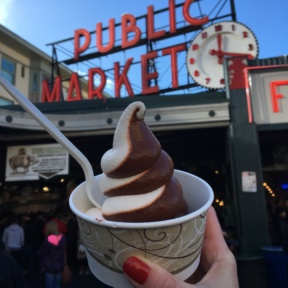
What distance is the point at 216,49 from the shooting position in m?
11.4

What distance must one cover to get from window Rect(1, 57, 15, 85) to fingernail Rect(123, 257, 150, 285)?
2118 cm

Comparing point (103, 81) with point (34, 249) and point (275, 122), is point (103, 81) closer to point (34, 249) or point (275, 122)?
point (34, 249)

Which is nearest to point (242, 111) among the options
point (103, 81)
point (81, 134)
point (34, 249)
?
point (81, 134)

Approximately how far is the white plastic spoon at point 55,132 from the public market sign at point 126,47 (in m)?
11.2

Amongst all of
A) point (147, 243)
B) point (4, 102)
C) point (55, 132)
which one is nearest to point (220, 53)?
point (55, 132)

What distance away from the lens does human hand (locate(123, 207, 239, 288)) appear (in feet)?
4.62

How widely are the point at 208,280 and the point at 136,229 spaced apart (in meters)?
0.56

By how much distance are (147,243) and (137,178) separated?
0.34 metres

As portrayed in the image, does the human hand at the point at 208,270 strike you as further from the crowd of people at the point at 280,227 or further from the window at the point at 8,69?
the window at the point at 8,69

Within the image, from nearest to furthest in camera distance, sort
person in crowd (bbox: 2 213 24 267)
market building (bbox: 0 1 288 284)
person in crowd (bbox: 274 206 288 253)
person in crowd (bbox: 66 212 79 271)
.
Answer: person in crowd (bbox: 274 206 288 253)
market building (bbox: 0 1 288 284)
person in crowd (bbox: 2 213 24 267)
person in crowd (bbox: 66 212 79 271)

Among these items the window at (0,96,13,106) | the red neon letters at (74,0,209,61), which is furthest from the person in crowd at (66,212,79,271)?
the window at (0,96,13,106)

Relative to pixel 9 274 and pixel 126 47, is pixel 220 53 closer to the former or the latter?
pixel 126 47

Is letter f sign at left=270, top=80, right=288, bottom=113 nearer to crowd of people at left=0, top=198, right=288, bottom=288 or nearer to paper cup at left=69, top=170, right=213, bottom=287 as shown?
crowd of people at left=0, top=198, right=288, bottom=288

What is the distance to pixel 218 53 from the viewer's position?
442 inches
